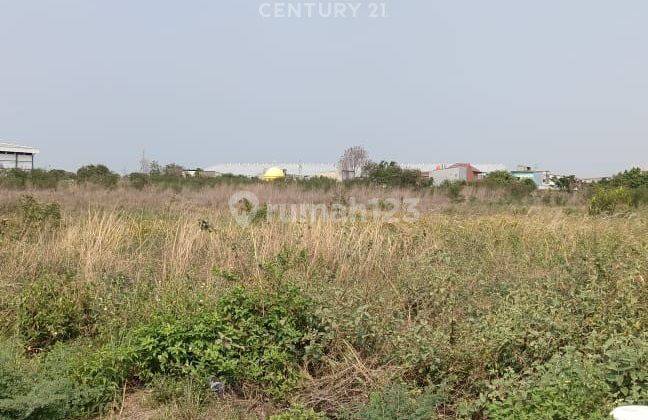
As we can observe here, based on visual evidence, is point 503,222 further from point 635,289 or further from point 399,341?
point 399,341

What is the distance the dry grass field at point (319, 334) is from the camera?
2.94 m

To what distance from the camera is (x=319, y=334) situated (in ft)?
11.8

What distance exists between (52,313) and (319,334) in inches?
94.3

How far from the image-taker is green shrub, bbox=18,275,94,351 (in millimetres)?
4258

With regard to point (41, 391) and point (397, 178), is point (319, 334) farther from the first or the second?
point (397, 178)

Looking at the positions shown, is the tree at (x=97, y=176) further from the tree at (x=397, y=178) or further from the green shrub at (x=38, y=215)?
the green shrub at (x=38, y=215)

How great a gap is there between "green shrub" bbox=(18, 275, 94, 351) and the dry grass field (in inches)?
0.5

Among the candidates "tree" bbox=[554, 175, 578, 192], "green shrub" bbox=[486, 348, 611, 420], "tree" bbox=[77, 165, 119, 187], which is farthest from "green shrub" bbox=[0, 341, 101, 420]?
"tree" bbox=[554, 175, 578, 192]

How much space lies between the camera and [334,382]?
335cm

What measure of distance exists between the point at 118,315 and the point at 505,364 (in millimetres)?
3147

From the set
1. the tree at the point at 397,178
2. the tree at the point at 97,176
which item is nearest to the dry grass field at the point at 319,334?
the tree at the point at 97,176

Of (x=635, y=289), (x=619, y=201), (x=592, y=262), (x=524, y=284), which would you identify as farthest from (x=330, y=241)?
(x=619, y=201)

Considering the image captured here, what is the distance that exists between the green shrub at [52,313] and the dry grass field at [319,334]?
12 mm

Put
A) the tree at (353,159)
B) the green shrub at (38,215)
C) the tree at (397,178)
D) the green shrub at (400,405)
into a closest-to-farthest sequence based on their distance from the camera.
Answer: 1. the green shrub at (400,405)
2. the green shrub at (38,215)
3. the tree at (397,178)
4. the tree at (353,159)
